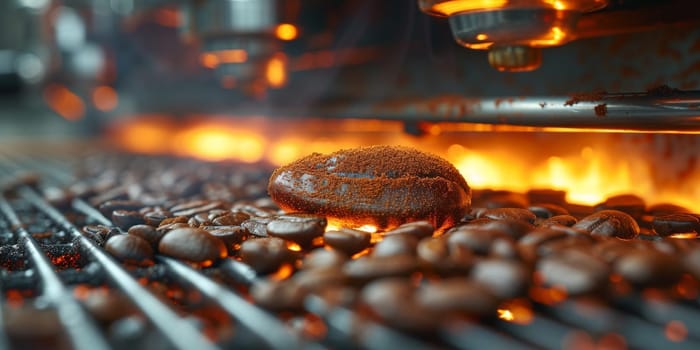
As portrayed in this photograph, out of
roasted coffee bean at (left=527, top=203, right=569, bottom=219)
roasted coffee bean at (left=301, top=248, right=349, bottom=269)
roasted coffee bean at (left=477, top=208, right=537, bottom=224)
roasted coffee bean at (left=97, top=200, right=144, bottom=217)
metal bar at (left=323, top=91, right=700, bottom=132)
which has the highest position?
metal bar at (left=323, top=91, right=700, bottom=132)

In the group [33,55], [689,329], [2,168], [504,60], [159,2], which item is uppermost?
[33,55]

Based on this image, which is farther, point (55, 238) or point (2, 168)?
point (2, 168)

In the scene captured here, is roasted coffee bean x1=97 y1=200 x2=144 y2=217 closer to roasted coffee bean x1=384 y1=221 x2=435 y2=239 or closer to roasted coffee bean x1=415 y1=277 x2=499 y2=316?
roasted coffee bean x1=384 y1=221 x2=435 y2=239

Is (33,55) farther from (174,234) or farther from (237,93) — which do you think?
(174,234)

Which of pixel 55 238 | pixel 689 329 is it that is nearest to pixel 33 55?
pixel 55 238

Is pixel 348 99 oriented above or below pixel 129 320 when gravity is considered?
above

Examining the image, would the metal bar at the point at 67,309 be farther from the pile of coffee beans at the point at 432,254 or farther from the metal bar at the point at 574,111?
the metal bar at the point at 574,111

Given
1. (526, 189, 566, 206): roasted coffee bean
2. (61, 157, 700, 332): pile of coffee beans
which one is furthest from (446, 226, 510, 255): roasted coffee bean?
(526, 189, 566, 206): roasted coffee bean
